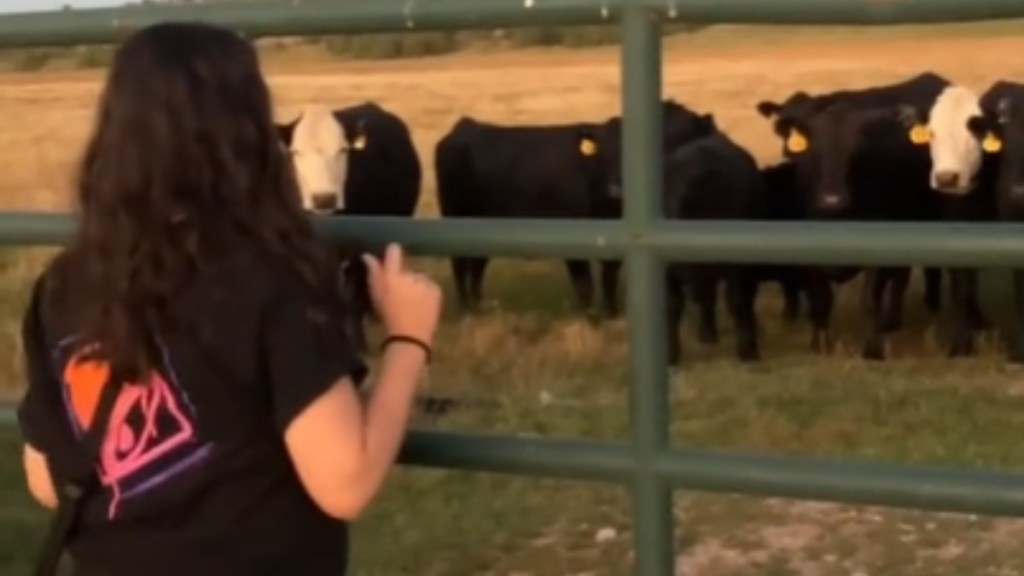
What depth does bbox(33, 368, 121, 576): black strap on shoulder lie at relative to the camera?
8.18 feet

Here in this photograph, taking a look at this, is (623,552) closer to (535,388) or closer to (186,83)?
(535,388)

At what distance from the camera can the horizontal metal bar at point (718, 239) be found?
245cm

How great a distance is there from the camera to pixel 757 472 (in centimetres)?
257

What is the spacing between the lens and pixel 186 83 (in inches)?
94.8

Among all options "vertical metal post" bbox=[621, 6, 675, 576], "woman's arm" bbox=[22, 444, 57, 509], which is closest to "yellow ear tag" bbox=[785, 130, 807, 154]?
"vertical metal post" bbox=[621, 6, 675, 576]

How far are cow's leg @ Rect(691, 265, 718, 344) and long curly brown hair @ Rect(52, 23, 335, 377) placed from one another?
985 cm

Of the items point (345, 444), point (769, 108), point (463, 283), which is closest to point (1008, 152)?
point (769, 108)

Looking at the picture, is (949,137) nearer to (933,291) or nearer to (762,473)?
(933,291)

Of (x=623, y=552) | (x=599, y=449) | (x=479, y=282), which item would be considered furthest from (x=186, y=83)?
(x=479, y=282)

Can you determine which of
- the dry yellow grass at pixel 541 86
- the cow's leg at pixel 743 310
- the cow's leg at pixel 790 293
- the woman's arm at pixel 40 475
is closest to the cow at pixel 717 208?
the cow's leg at pixel 743 310

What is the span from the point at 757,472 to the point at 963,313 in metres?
9.62

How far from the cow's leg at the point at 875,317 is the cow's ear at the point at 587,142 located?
2414mm

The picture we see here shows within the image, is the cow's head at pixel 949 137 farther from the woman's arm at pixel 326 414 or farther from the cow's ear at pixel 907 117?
the woman's arm at pixel 326 414

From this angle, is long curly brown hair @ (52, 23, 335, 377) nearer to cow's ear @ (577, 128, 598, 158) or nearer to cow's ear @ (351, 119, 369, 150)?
cow's ear @ (577, 128, 598, 158)
